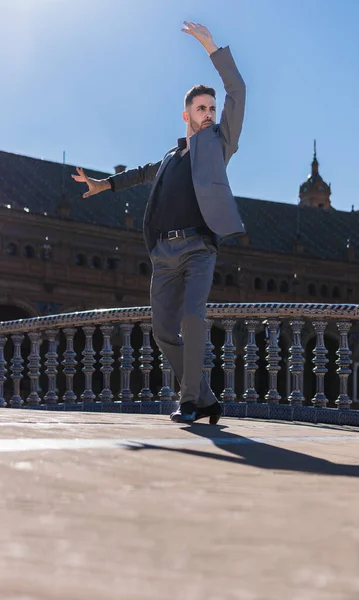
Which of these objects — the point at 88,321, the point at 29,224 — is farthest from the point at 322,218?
the point at 88,321

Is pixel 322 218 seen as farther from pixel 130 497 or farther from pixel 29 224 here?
pixel 130 497

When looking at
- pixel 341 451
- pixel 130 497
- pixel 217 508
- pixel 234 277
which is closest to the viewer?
pixel 217 508

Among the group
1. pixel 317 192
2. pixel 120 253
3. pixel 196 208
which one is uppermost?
pixel 317 192

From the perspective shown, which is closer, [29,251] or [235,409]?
[235,409]

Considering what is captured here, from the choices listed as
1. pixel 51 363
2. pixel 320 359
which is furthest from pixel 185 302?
pixel 51 363

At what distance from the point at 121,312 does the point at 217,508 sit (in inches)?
220

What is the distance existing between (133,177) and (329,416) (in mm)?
2178

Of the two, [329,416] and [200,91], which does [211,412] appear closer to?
[200,91]

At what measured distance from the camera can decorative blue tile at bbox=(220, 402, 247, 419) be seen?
6.45 meters

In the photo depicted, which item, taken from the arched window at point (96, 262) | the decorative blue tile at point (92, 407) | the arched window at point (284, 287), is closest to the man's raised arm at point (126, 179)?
the decorative blue tile at point (92, 407)

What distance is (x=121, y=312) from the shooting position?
712cm

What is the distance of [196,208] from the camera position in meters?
4.20

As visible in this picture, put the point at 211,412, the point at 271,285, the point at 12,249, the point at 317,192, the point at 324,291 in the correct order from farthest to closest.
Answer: the point at 317,192
the point at 324,291
the point at 271,285
the point at 12,249
the point at 211,412

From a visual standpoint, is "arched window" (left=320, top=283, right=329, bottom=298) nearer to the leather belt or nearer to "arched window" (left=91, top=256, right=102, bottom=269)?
"arched window" (left=91, top=256, right=102, bottom=269)
